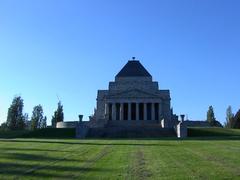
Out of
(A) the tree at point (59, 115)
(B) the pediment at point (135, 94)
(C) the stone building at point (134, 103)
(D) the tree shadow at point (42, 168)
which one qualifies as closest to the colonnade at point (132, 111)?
(C) the stone building at point (134, 103)

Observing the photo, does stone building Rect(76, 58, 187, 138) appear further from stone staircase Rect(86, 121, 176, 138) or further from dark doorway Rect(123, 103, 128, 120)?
stone staircase Rect(86, 121, 176, 138)

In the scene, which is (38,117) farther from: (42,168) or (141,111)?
(42,168)

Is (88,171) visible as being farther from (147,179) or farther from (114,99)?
(114,99)

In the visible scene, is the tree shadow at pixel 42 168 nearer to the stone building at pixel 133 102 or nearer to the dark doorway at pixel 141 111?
the stone building at pixel 133 102

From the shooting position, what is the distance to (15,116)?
297 feet

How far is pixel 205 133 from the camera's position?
60375 millimetres

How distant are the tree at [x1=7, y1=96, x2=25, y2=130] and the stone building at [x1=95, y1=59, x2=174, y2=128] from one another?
54.4 ft

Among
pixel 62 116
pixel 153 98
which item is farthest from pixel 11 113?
pixel 153 98

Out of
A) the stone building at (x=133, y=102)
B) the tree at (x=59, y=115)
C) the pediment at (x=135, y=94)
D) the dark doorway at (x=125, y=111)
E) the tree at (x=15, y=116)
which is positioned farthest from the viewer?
the tree at (x=59, y=115)

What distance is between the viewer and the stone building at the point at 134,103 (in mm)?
90250

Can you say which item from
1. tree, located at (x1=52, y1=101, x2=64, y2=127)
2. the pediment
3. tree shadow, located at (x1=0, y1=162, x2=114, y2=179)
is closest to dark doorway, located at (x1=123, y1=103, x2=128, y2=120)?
the pediment

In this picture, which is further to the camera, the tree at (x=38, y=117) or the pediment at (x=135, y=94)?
the tree at (x=38, y=117)

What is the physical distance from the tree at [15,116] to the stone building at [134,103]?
1658 cm

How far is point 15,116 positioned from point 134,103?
25.8m
